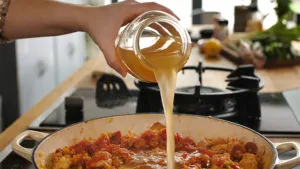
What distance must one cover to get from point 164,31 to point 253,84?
1.71 ft

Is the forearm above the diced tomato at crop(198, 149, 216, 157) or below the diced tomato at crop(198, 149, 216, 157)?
above

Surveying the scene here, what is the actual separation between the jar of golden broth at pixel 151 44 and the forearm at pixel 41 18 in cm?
15

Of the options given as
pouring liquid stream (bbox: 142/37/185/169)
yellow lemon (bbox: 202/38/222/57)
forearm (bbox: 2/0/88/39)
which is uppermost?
forearm (bbox: 2/0/88/39)

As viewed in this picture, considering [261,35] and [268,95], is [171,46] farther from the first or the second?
[261,35]

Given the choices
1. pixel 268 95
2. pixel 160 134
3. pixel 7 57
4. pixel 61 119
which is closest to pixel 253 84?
pixel 268 95

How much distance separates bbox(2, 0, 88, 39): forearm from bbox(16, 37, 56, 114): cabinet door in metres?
1.72

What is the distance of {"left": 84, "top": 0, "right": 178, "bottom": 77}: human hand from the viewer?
1169 millimetres

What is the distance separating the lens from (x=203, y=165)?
3.77 feet

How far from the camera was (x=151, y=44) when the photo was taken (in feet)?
3.84

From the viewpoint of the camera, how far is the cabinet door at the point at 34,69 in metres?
3.18

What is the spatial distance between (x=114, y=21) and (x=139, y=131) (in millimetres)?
265

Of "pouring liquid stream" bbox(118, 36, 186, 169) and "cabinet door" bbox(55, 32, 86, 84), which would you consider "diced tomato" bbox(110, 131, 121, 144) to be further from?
"cabinet door" bbox(55, 32, 86, 84)

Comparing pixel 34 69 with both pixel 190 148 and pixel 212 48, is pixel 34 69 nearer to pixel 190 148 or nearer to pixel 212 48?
pixel 212 48

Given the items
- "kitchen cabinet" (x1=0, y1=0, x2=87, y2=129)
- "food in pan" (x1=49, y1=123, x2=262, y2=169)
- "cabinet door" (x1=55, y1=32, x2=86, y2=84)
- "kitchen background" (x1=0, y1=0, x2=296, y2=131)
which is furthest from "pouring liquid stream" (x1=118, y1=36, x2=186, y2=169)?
"cabinet door" (x1=55, y1=32, x2=86, y2=84)
